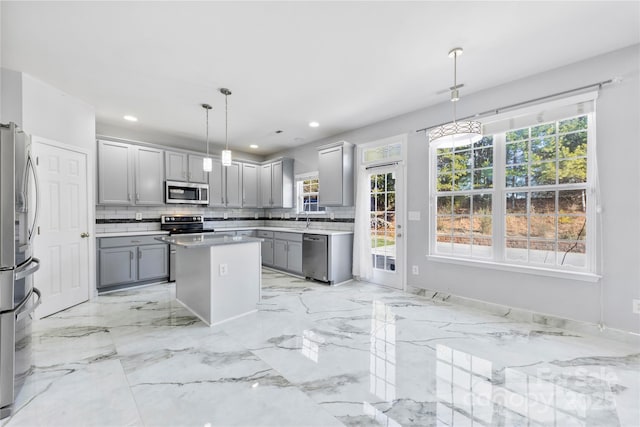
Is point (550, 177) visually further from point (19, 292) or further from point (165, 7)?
point (19, 292)

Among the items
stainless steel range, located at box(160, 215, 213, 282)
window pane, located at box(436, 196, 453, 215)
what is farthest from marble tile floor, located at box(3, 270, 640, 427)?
stainless steel range, located at box(160, 215, 213, 282)

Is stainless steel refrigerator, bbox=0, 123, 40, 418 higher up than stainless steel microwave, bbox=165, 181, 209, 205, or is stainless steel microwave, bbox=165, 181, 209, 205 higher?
stainless steel microwave, bbox=165, 181, 209, 205

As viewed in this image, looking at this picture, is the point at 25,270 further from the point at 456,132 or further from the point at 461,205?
the point at 461,205

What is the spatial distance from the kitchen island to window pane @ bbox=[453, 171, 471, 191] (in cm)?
268

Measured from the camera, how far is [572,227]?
9.23 ft

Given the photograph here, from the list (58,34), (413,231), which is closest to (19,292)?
(58,34)

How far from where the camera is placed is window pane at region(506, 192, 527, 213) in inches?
123

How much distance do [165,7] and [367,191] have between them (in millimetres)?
3492

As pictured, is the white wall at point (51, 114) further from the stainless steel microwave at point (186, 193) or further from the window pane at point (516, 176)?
the window pane at point (516, 176)

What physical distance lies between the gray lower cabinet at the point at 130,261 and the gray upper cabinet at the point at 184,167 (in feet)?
4.11

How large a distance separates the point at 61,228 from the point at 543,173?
18.4ft

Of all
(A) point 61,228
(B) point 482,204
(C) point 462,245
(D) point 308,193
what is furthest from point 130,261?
(B) point 482,204

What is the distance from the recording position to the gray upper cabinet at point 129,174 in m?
4.24

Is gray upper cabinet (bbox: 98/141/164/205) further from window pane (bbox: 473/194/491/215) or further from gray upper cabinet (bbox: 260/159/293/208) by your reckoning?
window pane (bbox: 473/194/491/215)
